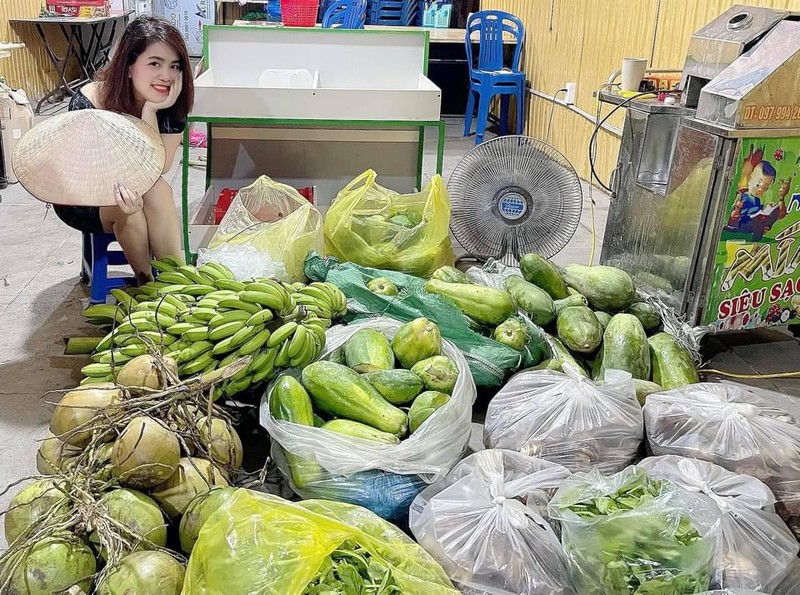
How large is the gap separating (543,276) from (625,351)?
1.63ft

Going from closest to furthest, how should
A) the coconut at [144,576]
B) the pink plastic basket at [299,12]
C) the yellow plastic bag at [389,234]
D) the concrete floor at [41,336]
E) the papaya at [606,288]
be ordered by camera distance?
the coconut at [144,576] < the concrete floor at [41,336] < the papaya at [606,288] < the yellow plastic bag at [389,234] < the pink plastic basket at [299,12]

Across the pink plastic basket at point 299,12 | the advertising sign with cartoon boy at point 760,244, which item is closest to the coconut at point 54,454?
the advertising sign with cartoon boy at point 760,244

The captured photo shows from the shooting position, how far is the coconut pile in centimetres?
133

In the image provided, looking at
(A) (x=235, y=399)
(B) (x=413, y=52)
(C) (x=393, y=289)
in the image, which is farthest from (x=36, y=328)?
(B) (x=413, y=52)

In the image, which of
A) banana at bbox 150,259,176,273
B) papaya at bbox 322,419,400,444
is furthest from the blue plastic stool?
papaya at bbox 322,419,400,444

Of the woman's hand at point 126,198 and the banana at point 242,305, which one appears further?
the woman's hand at point 126,198

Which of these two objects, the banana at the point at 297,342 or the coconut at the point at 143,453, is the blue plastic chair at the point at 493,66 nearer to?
the banana at the point at 297,342

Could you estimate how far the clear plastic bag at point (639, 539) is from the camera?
55.2 inches

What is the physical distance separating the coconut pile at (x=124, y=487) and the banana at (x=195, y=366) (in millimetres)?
215

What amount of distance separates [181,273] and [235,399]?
523 mm

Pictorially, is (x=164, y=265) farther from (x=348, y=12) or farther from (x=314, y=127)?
(x=348, y=12)

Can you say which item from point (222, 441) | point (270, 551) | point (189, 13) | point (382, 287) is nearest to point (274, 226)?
point (382, 287)

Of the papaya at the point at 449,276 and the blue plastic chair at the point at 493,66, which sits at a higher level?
the blue plastic chair at the point at 493,66

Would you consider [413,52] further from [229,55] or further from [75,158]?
[75,158]
